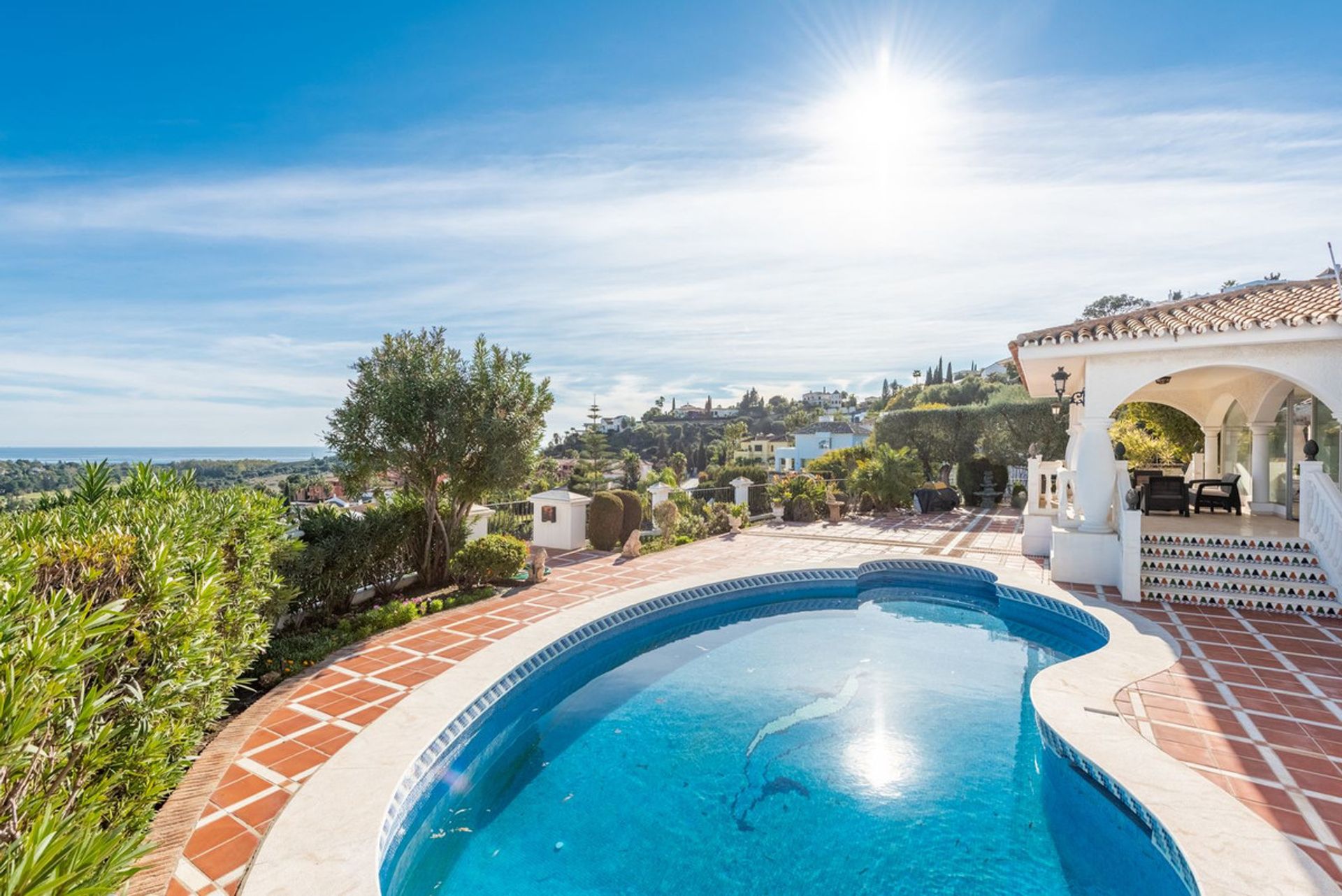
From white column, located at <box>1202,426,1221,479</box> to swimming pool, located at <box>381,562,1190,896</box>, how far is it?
364 inches

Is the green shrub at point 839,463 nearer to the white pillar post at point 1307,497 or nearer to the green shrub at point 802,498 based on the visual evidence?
the green shrub at point 802,498

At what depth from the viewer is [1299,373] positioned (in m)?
7.83

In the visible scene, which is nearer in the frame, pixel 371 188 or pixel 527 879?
pixel 527 879

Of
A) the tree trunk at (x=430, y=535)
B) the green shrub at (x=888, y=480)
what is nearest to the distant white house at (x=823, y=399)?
the green shrub at (x=888, y=480)

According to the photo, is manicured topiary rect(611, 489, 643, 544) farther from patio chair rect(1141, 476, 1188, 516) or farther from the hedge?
the hedge

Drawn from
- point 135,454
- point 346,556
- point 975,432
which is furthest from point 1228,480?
point 135,454

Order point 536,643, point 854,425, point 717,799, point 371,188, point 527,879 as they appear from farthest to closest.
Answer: point 854,425
point 371,188
point 536,643
point 717,799
point 527,879

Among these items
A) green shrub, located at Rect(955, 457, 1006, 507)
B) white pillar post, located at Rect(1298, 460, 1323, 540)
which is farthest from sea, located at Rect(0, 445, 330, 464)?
green shrub, located at Rect(955, 457, 1006, 507)

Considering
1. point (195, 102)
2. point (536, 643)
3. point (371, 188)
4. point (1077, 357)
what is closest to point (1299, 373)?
point (1077, 357)

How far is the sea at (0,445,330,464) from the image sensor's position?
7088 mm

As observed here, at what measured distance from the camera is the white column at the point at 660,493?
15.0 meters

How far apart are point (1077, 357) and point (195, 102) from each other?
13175 millimetres

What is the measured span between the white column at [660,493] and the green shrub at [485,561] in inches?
234

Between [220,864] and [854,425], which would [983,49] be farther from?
[854,425]
